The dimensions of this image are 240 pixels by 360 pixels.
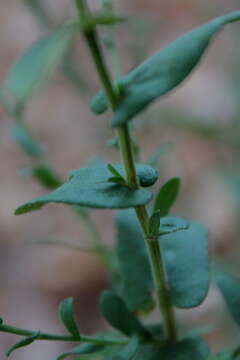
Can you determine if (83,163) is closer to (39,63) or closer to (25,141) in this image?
(25,141)

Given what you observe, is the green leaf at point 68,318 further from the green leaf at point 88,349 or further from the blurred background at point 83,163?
the blurred background at point 83,163

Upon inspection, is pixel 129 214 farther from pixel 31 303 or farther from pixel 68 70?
pixel 31 303

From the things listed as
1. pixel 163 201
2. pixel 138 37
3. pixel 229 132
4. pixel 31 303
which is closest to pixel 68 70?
pixel 138 37

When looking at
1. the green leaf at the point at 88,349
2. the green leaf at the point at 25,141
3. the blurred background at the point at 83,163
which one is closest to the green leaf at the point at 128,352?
the green leaf at the point at 88,349

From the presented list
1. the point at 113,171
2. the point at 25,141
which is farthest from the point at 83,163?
the point at 113,171

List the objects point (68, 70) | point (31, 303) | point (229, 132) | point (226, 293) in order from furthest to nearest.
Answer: point (31, 303)
point (229, 132)
point (68, 70)
point (226, 293)

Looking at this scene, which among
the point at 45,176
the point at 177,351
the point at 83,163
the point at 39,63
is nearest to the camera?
the point at 39,63

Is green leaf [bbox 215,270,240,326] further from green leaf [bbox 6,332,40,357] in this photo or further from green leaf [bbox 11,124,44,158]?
green leaf [bbox 11,124,44,158]
